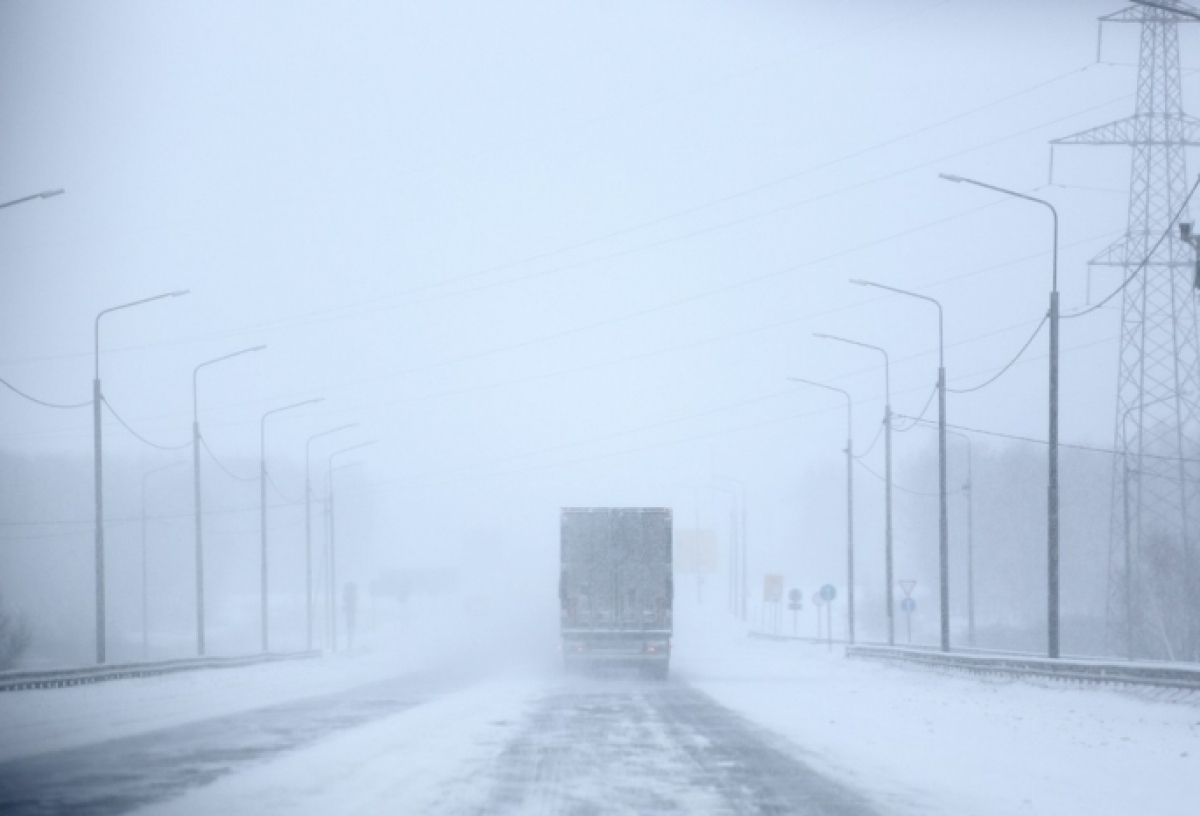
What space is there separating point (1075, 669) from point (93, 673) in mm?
21684

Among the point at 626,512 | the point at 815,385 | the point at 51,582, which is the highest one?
the point at 815,385

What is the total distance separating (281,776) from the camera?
16297mm

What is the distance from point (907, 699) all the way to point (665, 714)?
679 centimetres

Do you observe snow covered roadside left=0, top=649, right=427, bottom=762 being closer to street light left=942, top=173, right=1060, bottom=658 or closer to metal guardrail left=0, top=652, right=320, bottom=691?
metal guardrail left=0, top=652, right=320, bottom=691

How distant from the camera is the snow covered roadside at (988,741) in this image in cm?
1485

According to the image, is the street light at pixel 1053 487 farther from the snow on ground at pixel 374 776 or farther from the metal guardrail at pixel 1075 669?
the snow on ground at pixel 374 776

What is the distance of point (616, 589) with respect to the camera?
40.8 meters

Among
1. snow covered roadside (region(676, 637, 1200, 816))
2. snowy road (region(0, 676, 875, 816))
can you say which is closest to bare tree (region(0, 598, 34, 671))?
snow covered roadside (region(676, 637, 1200, 816))

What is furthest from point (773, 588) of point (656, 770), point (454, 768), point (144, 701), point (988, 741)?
point (454, 768)

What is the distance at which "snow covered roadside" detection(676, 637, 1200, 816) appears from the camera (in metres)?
14.9

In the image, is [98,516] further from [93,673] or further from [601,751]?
[601,751]

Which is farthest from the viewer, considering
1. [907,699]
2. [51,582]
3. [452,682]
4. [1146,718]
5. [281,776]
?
[51,582]

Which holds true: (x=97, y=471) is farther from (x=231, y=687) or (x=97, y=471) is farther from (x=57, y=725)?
(x=57, y=725)

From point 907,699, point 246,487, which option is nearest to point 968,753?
point 907,699
